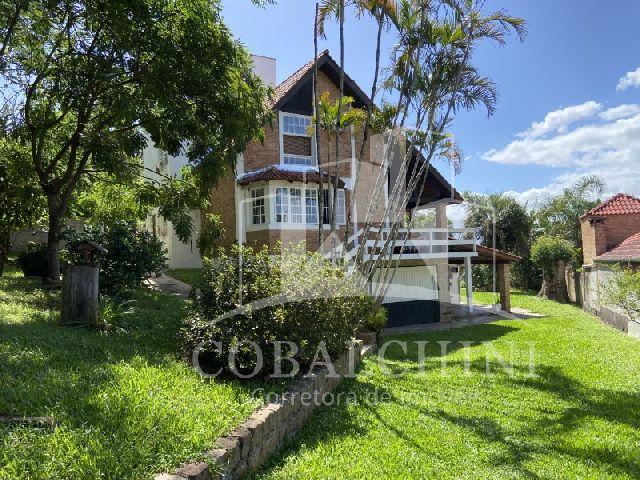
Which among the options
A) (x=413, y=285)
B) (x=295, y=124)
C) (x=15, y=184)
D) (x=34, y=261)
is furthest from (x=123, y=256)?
(x=413, y=285)

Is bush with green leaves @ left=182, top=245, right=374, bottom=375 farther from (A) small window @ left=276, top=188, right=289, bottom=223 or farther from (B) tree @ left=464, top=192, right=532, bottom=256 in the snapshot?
(B) tree @ left=464, top=192, right=532, bottom=256

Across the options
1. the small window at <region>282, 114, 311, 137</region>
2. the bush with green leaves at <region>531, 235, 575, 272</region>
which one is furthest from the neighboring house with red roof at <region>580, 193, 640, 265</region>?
the small window at <region>282, 114, 311, 137</region>

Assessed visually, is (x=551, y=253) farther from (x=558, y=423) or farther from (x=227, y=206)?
(x=558, y=423)

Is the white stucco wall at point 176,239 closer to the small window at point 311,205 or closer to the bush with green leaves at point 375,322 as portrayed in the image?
the small window at point 311,205

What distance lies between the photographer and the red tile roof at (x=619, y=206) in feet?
78.1

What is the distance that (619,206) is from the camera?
24297 mm

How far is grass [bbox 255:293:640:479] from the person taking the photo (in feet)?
14.4

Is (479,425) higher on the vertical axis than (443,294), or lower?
lower

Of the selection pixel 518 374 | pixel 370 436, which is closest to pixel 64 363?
pixel 370 436

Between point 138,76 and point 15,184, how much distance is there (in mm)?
4565

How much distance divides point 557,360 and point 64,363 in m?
9.04

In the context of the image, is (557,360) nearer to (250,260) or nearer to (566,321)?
(250,260)

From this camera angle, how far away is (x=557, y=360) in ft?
32.1

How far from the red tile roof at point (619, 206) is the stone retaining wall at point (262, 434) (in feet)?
75.3
